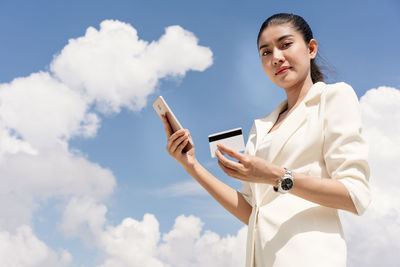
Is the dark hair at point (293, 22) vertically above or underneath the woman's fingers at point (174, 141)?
above

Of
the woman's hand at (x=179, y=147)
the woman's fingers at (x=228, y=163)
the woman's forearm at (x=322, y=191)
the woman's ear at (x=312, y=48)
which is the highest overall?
the woman's ear at (x=312, y=48)

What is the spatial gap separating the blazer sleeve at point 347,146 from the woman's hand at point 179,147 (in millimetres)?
1467

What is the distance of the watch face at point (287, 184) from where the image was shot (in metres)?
2.92

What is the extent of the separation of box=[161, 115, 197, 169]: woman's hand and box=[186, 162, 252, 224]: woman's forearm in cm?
7

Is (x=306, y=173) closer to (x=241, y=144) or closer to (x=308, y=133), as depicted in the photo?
(x=308, y=133)

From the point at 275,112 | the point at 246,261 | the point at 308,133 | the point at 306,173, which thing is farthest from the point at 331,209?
the point at 275,112

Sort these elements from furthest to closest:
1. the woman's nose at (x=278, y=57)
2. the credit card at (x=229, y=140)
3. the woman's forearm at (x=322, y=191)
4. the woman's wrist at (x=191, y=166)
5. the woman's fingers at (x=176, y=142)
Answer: the woman's wrist at (x=191, y=166) → the woman's fingers at (x=176, y=142) → the woman's nose at (x=278, y=57) → the credit card at (x=229, y=140) → the woman's forearm at (x=322, y=191)

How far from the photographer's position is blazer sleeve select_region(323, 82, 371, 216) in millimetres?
2984

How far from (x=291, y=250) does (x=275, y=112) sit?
172 cm

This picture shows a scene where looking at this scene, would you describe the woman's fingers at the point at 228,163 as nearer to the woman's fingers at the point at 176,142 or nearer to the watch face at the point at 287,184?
the watch face at the point at 287,184

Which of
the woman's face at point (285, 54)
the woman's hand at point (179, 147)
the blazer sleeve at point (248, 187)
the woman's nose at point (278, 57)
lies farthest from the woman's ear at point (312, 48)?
the woman's hand at point (179, 147)

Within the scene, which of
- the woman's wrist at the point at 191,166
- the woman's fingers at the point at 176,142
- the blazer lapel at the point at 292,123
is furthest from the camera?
the woman's wrist at the point at 191,166

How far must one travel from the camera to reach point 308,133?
10.9ft

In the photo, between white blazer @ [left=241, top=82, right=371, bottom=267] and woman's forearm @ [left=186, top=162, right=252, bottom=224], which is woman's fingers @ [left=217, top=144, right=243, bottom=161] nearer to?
white blazer @ [left=241, top=82, right=371, bottom=267]
